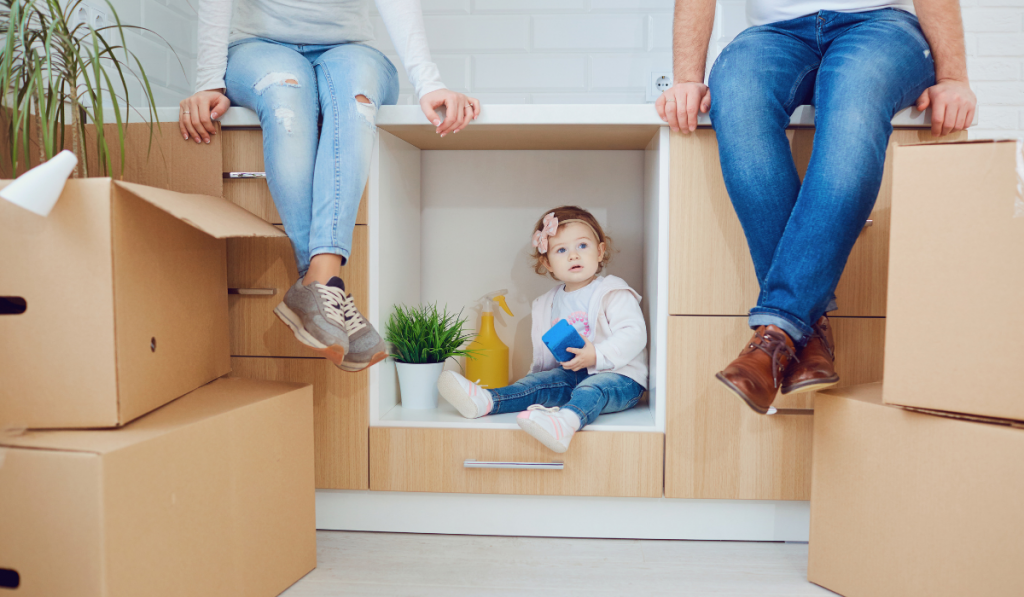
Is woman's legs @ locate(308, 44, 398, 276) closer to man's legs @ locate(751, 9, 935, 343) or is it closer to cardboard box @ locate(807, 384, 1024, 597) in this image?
man's legs @ locate(751, 9, 935, 343)

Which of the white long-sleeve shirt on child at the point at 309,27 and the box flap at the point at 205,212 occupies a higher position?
the white long-sleeve shirt on child at the point at 309,27

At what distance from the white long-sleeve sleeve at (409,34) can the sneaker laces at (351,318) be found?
1.39 feet

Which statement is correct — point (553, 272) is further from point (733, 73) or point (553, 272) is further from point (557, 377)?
point (733, 73)

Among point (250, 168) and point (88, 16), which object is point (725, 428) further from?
point (88, 16)

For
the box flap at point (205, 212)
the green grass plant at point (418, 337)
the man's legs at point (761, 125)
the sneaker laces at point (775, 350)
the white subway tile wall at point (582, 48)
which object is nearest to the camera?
the box flap at point (205, 212)

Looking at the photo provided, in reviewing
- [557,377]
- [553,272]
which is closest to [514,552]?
[557,377]

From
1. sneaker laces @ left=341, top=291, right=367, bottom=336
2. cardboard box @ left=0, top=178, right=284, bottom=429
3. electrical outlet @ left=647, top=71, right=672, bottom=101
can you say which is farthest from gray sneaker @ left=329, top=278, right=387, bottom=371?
electrical outlet @ left=647, top=71, right=672, bottom=101

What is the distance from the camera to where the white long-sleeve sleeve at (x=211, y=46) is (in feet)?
3.69

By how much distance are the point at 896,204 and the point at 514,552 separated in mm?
805

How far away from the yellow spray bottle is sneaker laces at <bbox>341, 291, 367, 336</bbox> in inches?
17.4

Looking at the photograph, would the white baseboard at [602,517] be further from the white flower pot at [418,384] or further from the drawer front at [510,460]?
the white flower pot at [418,384]

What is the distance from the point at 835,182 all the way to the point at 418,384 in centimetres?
82

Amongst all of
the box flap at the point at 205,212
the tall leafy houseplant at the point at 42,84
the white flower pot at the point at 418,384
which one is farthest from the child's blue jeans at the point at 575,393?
the tall leafy houseplant at the point at 42,84

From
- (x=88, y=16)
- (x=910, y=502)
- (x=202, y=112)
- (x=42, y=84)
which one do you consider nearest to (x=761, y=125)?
(x=910, y=502)
